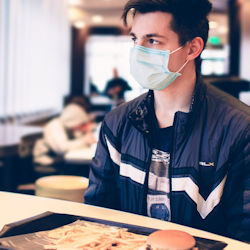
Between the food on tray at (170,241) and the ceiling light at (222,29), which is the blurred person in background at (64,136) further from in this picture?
the ceiling light at (222,29)

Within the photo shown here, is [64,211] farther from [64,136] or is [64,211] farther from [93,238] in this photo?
[64,136]

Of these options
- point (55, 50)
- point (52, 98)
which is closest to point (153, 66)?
point (52, 98)

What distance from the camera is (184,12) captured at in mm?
1675

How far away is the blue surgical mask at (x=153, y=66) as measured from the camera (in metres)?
1.71

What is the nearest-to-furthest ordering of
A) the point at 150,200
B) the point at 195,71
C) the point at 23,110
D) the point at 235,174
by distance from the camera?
the point at 235,174 → the point at 150,200 → the point at 195,71 → the point at 23,110

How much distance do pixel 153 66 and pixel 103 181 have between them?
52 cm

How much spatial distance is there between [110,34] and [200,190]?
45.3 ft

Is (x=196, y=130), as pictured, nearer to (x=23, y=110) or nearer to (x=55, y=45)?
(x=23, y=110)

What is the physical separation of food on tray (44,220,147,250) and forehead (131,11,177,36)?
2.64 ft

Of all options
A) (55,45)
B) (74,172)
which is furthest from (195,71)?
(55,45)

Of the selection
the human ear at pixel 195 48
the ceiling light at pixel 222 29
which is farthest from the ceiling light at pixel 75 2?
the human ear at pixel 195 48

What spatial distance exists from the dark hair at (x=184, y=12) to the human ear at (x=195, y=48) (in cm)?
2

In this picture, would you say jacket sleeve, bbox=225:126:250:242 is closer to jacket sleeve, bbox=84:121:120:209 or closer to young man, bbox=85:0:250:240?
young man, bbox=85:0:250:240

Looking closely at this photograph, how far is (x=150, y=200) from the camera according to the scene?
1629 millimetres
